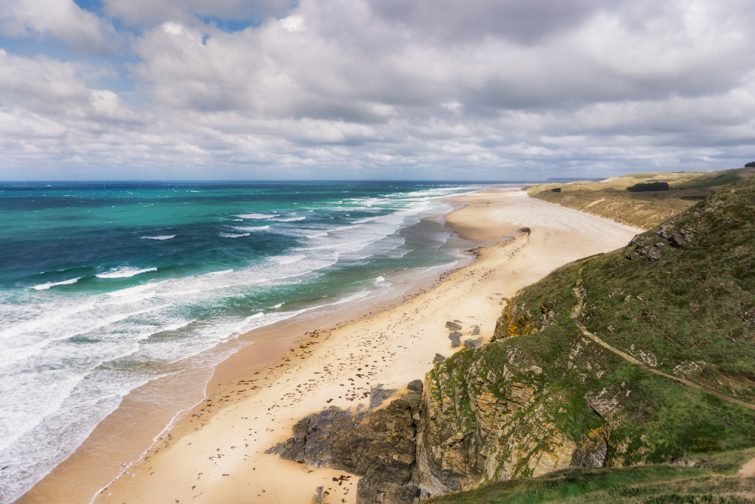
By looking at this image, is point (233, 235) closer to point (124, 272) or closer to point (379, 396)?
point (124, 272)

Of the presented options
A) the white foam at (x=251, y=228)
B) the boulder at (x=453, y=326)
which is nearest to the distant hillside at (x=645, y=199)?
the boulder at (x=453, y=326)

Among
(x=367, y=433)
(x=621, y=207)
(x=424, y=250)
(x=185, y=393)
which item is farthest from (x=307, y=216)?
(x=367, y=433)

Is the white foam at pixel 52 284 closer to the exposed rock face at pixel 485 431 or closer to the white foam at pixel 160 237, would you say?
the white foam at pixel 160 237

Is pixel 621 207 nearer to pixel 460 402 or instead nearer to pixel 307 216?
pixel 307 216

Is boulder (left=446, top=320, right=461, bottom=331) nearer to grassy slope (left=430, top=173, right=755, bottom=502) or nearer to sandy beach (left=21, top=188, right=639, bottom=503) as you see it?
sandy beach (left=21, top=188, right=639, bottom=503)

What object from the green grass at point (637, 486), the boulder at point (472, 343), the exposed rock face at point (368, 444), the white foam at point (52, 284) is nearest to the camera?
the green grass at point (637, 486)

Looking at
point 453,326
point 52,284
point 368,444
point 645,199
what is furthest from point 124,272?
point 645,199
